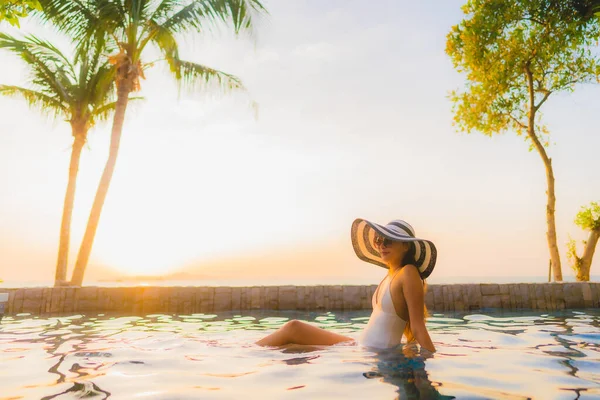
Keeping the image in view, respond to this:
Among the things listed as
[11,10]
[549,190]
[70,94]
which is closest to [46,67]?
[70,94]

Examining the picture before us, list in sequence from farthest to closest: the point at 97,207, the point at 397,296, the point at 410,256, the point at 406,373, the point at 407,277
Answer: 1. the point at 97,207
2. the point at 410,256
3. the point at 397,296
4. the point at 407,277
5. the point at 406,373

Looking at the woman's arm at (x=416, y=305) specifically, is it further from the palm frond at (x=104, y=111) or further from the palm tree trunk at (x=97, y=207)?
the palm frond at (x=104, y=111)

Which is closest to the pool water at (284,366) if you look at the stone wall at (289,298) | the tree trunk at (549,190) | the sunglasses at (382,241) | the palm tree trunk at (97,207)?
the sunglasses at (382,241)

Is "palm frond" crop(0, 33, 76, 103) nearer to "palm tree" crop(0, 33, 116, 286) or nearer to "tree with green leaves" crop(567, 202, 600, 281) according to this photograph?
"palm tree" crop(0, 33, 116, 286)

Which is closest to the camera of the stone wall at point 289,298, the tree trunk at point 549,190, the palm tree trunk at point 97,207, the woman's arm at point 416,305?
the woman's arm at point 416,305

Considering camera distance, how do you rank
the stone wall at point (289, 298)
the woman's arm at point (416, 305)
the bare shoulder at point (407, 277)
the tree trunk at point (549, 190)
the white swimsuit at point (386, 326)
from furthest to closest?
the tree trunk at point (549, 190) → the stone wall at point (289, 298) → the white swimsuit at point (386, 326) → the bare shoulder at point (407, 277) → the woman's arm at point (416, 305)

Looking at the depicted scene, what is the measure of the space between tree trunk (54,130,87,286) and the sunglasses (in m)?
11.0

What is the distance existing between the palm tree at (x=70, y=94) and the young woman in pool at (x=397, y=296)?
34.7 feet

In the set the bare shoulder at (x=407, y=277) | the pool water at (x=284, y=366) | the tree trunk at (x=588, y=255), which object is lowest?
the pool water at (x=284, y=366)

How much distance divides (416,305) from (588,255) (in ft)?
39.7

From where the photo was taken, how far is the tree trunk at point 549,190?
39.0ft

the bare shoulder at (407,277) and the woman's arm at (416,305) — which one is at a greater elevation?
the bare shoulder at (407,277)

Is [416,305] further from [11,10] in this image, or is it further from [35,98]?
[35,98]

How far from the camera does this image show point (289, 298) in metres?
8.44
